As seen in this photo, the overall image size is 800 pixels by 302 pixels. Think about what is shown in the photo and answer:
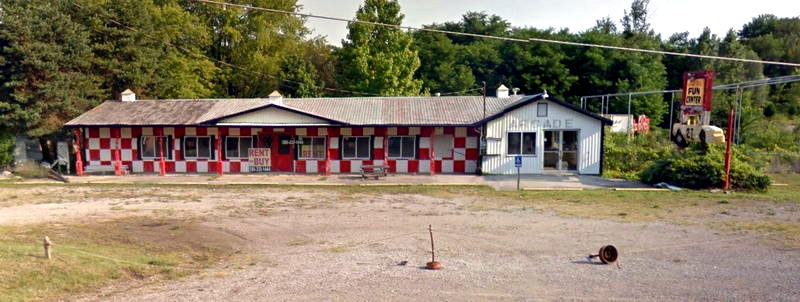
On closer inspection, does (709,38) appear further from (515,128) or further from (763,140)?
(515,128)

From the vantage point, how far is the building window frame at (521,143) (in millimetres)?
24219

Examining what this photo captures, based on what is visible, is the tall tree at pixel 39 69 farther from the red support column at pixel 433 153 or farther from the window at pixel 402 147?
the red support column at pixel 433 153

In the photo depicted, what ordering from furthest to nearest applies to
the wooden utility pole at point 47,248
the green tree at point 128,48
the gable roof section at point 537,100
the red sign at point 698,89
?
the green tree at point 128,48
the gable roof section at point 537,100
the red sign at point 698,89
the wooden utility pole at point 47,248

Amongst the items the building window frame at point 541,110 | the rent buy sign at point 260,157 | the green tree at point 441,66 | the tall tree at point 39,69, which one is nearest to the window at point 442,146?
the building window frame at point 541,110

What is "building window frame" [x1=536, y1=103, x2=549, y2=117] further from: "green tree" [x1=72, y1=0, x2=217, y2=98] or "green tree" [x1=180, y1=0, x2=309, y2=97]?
"green tree" [x1=180, y1=0, x2=309, y2=97]

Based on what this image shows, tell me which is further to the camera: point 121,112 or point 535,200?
point 121,112

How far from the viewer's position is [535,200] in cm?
1730

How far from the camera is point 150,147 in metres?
25.9

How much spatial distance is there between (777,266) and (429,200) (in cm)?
990

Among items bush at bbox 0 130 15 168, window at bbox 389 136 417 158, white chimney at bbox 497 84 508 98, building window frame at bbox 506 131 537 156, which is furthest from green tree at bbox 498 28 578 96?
bush at bbox 0 130 15 168

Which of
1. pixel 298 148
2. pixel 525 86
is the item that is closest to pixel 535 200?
pixel 298 148

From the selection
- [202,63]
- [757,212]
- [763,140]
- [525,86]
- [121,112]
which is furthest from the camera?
[525,86]

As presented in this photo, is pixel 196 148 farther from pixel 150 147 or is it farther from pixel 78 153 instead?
pixel 78 153

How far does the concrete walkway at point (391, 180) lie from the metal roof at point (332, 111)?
241 centimetres
